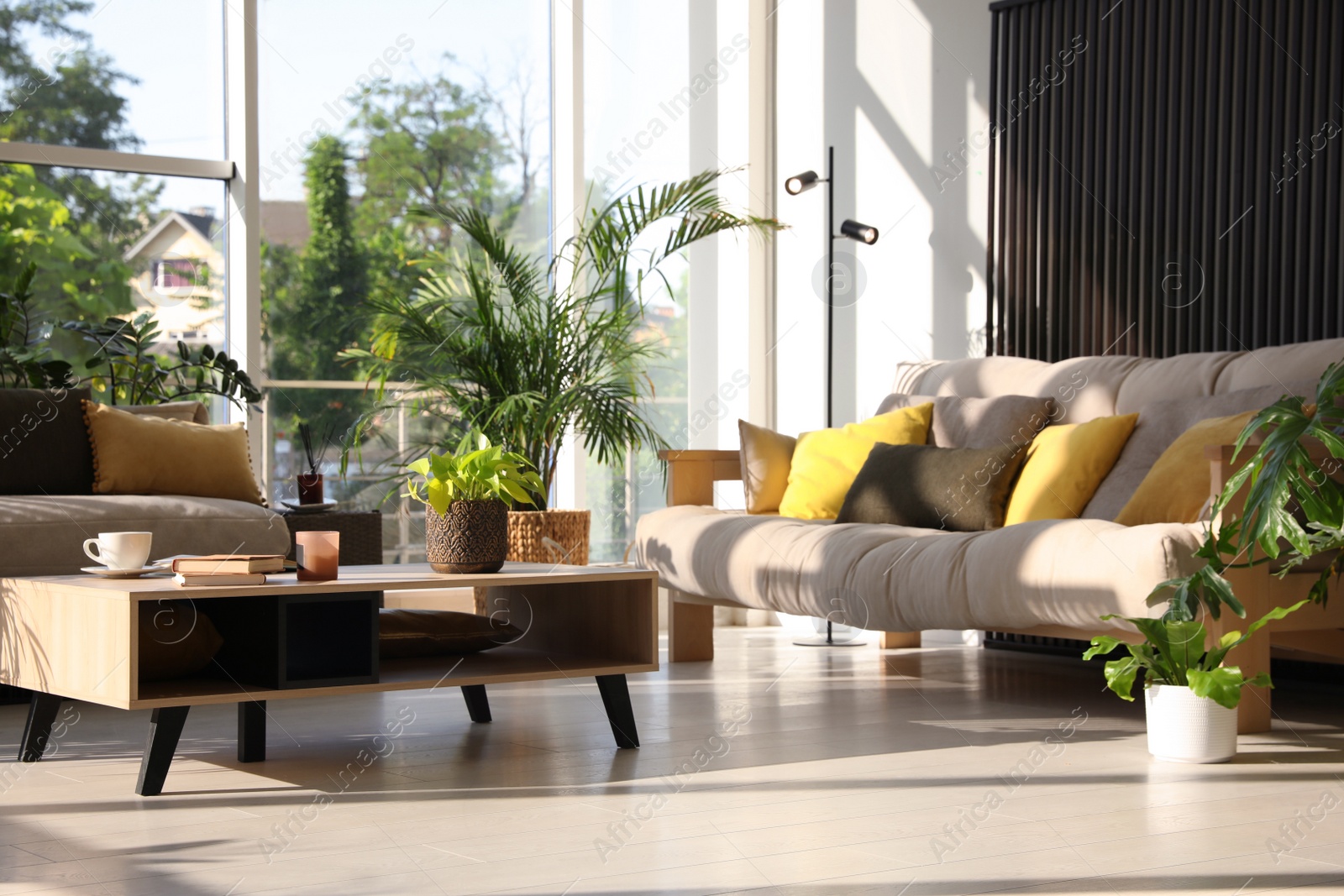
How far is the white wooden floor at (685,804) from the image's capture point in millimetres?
1979

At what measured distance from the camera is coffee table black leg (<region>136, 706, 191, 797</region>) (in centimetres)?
256

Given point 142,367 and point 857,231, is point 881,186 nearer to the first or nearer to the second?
point 857,231

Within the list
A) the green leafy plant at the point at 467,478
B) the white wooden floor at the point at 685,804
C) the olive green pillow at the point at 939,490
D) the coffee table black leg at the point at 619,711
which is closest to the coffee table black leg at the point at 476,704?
the white wooden floor at the point at 685,804

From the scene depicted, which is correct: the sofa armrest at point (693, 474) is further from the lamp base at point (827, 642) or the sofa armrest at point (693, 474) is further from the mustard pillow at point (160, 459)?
the mustard pillow at point (160, 459)

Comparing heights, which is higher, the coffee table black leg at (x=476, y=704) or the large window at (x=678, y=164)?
the large window at (x=678, y=164)

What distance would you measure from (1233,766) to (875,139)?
3.56m

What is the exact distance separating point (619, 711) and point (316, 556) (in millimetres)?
734

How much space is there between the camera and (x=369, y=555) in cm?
468

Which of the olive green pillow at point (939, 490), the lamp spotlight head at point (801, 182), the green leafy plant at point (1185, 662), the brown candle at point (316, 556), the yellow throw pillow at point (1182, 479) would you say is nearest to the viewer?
the brown candle at point (316, 556)

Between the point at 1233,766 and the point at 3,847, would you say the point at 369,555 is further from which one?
the point at 1233,766

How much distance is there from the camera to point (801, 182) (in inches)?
222

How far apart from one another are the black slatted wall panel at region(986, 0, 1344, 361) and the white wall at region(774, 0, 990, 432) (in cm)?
23

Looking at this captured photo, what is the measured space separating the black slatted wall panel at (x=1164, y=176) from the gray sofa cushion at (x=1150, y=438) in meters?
0.51

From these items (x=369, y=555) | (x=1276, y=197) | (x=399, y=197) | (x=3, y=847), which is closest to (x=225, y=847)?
(x=3, y=847)
